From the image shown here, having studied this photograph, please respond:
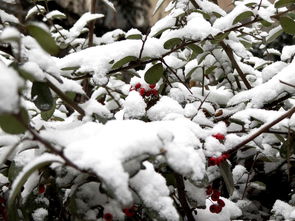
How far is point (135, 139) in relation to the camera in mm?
644

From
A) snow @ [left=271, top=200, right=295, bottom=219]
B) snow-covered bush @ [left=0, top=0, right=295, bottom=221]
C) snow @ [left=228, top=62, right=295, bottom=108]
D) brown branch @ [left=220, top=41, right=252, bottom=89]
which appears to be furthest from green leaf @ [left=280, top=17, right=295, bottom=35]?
snow @ [left=271, top=200, right=295, bottom=219]

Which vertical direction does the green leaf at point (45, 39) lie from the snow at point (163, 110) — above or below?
above

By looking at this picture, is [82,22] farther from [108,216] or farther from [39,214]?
[108,216]

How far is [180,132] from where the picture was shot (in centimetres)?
77

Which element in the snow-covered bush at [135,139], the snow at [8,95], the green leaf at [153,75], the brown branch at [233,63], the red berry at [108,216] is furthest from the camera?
the brown branch at [233,63]

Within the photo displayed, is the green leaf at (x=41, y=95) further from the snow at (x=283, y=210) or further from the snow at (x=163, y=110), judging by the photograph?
the snow at (x=283, y=210)

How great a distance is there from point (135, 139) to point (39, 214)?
478mm

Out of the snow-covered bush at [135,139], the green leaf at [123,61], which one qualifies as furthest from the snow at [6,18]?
the green leaf at [123,61]

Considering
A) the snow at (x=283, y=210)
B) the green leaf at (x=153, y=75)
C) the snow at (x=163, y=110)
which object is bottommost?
the snow at (x=283, y=210)

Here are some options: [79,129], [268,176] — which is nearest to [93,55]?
[79,129]

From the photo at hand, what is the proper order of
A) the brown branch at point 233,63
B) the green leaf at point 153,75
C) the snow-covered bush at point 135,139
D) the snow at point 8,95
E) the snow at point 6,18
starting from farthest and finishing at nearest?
the brown branch at point 233,63 < the green leaf at point 153,75 < the snow at point 6,18 < the snow-covered bush at point 135,139 < the snow at point 8,95

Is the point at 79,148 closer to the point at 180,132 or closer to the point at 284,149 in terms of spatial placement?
the point at 180,132

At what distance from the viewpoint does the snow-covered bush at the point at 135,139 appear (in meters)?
0.63

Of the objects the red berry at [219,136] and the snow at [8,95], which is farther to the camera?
the red berry at [219,136]
